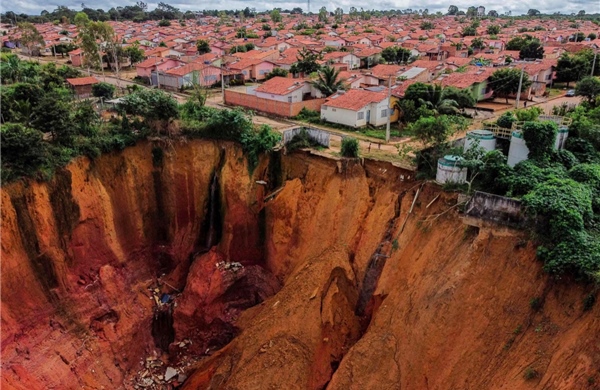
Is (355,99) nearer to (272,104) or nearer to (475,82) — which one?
(272,104)

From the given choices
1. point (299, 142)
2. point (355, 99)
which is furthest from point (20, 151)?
point (355, 99)

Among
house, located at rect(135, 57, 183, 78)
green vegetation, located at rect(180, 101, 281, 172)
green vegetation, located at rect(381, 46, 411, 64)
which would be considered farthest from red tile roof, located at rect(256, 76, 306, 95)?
green vegetation, located at rect(381, 46, 411, 64)

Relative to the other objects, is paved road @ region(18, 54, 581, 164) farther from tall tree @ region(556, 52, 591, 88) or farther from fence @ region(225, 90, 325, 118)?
tall tree @ region(556, 52, 591, 88)

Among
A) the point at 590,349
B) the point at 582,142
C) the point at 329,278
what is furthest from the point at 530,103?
the point at 590,349

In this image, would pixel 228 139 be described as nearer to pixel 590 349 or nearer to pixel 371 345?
pixel 371 345

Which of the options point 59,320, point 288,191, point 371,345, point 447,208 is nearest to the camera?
point 371,345

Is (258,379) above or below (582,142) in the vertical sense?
below

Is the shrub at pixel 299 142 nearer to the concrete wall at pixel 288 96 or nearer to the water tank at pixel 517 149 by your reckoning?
the water tank at pixel 517 149
